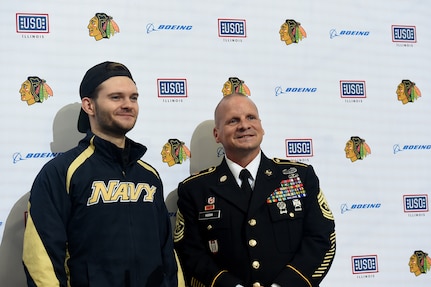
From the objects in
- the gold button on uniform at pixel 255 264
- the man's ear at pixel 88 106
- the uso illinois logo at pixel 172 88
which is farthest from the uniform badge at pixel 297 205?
the man's ear at pixel 88 106

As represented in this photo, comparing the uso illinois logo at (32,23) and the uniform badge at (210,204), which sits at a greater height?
the uso illinois logo at (32,23)

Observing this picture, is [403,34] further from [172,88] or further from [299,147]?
[172,88]

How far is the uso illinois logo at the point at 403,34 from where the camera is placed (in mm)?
2883

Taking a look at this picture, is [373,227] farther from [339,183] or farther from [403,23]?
[403,23]

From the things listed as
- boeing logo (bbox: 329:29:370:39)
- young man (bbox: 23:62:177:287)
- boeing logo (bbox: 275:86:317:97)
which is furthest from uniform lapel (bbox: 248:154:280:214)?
boeing logo (bbox: 329:29:370:39)

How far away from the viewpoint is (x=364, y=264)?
2709mm

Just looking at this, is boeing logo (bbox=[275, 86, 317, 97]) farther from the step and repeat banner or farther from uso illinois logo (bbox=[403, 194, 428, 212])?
uso illinois logo (bbox=[403, 194, 428, 212])

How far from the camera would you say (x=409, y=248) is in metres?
2.79

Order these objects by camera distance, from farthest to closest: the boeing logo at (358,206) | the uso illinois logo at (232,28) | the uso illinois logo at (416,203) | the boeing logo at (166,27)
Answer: the uso illinois logo at (416,203) < the boeing logo at (358,206) < the uso illinois logo at (232,28) < the boeing logo at (166,27)

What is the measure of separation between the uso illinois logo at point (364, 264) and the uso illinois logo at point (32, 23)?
1.92 metres

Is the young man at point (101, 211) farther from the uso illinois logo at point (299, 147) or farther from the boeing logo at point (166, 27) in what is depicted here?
the uso illinois logo at point (299, 147)

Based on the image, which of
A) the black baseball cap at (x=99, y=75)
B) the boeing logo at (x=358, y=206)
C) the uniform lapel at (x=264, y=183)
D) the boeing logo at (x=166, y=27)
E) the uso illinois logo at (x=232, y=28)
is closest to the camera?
the black baseball cap at (x=99, y=75)

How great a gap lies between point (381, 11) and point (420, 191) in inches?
40.5

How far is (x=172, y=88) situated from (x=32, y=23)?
0.70 meters
